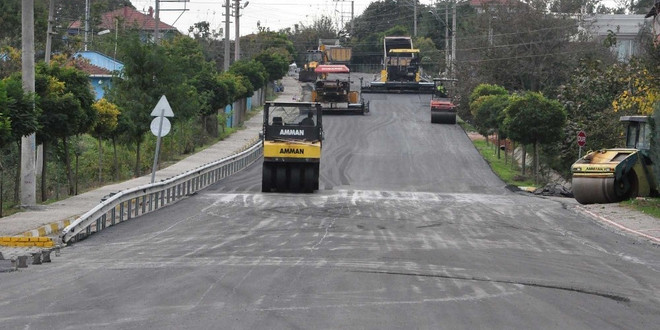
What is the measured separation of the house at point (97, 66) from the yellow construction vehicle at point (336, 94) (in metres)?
13.7

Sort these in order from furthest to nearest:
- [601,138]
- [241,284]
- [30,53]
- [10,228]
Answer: [601,138] < [30,53] < [10,228] < [241,284]

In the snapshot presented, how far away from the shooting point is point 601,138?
40.8 m

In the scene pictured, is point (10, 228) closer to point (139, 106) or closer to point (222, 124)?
point (139, 106)

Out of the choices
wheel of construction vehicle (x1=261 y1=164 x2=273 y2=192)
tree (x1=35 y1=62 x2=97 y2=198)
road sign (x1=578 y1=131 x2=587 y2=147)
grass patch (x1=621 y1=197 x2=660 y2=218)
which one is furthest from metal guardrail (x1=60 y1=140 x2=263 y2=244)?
road sign (x1=578 y1=131 x2=587 y2=147)

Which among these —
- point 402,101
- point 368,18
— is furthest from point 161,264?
point 368,18

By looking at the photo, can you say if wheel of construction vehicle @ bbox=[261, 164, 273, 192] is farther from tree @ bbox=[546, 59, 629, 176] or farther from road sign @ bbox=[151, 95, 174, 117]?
tree @ bbox=[546, 59, 629, 176]

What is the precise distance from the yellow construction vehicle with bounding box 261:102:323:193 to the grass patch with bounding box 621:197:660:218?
9821mm

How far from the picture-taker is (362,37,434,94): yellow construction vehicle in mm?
77250

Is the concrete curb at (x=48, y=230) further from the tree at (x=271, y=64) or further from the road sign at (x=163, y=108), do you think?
the tree at (x=271, y=64)

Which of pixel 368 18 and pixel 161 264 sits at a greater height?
pixel 368 18

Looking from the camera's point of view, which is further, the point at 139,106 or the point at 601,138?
the point at 601,138

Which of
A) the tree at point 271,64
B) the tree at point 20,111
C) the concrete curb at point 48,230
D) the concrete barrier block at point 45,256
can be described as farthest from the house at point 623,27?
the concrete barrier block at point 45,256

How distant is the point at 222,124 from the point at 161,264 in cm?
4804

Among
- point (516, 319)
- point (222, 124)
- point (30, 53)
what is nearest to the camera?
point (516, 319)
